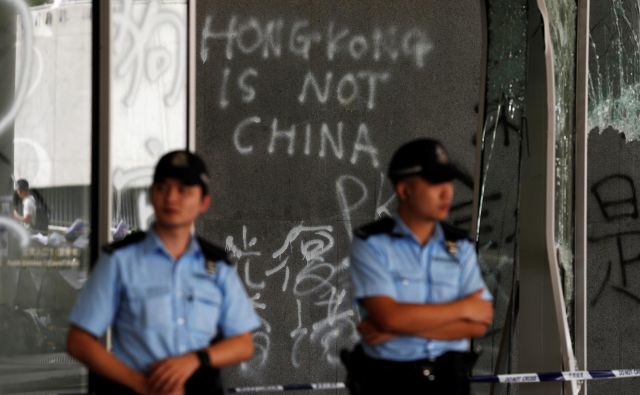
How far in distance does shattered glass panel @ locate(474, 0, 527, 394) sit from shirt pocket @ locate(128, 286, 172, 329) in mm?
2853

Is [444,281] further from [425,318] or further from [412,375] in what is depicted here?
[412,375]

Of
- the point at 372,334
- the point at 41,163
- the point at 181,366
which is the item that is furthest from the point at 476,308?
the point at 41,163

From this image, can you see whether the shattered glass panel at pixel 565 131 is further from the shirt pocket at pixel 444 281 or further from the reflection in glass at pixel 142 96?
the shirt pocket at pixel 444 281

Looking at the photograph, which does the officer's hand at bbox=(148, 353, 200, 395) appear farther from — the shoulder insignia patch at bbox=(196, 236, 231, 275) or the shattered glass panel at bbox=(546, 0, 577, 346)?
the shattered glass panel at bbox=(546, 0, 577, 346)

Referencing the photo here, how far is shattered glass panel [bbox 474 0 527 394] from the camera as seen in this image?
21.3 ft

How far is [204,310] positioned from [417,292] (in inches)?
30.3

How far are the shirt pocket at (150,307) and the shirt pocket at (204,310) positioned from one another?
70 mm

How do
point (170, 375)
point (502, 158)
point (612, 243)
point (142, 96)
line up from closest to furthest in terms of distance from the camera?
1. point (170, 375)
2. point (142, 96)
3. point (502, 158)
4. point (612, 243)

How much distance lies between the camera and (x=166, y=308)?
3.94 metres

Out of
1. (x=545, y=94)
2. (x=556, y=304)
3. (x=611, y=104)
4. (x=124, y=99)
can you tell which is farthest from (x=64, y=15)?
(x=611, y=104)

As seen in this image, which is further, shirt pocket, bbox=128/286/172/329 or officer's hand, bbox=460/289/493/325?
officer's hand, bbox=460/289/493/325

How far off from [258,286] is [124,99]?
277 cm

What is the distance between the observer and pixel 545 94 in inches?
247

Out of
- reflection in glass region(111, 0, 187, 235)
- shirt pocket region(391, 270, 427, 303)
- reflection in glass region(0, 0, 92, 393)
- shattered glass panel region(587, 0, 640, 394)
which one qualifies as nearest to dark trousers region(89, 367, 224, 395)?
shirt pocket region(391, 270, 427, 303)
